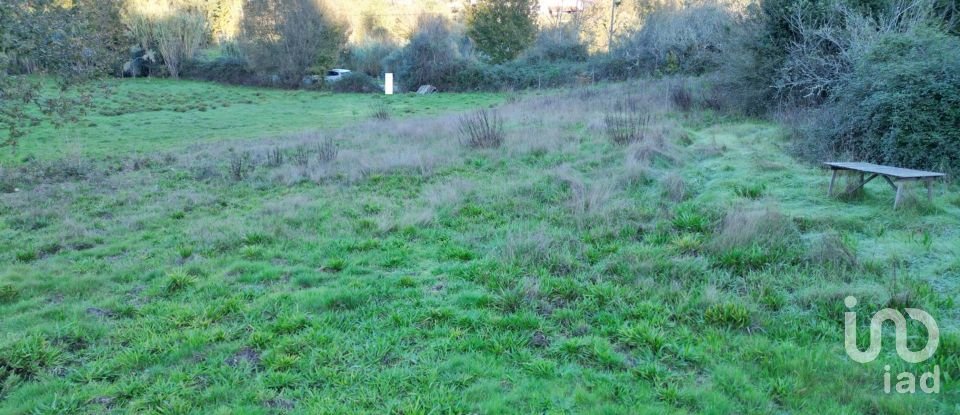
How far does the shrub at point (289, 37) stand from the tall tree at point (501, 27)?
34.3 feet

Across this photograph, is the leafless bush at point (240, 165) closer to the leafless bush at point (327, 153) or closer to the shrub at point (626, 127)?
the leafless bush at point (327, 153)

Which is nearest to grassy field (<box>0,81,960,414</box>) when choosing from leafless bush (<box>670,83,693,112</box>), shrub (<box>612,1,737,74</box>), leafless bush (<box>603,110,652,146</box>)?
leafless bush (<box>603,110,652,146</box>)

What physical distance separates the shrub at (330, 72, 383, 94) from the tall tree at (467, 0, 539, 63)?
8.87 metres

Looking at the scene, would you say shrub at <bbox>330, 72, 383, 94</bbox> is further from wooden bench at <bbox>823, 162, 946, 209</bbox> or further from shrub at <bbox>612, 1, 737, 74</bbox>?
wooden bench at <bbox>823, 162, 946, 209</bbox>

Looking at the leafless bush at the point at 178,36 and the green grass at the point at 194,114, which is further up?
the leafless bush at the point at 178,36

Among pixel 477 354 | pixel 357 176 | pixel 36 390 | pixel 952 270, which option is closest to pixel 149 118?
pixel 357 176

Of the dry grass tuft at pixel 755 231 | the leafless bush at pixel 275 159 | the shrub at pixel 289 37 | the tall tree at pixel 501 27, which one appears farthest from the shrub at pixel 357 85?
the dry grass tuft at pixel 755 231

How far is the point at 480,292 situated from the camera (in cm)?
473

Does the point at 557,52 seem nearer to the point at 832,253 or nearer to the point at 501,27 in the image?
the point at 501,27

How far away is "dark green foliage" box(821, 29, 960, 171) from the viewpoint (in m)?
7.83

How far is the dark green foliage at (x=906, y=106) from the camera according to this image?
25.7ft

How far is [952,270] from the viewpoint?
4492 millimetres

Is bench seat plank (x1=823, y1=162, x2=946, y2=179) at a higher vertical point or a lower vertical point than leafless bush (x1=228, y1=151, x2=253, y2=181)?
higher

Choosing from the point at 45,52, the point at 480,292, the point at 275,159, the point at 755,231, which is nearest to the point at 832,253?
the point at 755,231
